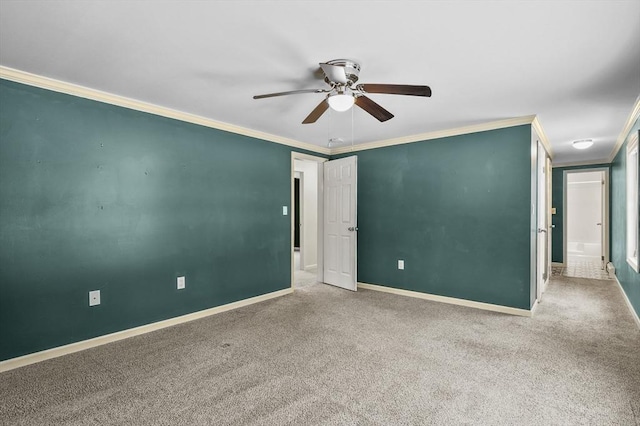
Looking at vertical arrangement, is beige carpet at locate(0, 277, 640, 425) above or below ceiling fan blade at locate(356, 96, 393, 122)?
below

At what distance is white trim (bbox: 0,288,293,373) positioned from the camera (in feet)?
8.56

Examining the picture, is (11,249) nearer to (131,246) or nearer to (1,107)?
(131,246)

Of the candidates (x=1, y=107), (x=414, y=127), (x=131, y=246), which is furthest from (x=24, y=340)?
(x=414, y=127)

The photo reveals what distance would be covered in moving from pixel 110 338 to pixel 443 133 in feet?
14.2

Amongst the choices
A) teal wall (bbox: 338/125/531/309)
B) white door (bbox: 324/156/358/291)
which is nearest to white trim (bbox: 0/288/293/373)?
white door (bbox: 324/156/358/291)

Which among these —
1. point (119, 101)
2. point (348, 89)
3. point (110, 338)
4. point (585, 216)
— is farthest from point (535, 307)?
point (585, 216)

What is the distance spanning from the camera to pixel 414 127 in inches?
168

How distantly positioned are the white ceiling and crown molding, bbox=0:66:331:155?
0.10 metres

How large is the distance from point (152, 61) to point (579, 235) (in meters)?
11.5

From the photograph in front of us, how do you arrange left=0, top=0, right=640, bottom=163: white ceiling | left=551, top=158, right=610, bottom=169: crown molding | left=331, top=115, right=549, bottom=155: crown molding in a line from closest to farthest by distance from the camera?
left=0, top=0, right=640, bottom=163: white ceiling < left=331, top=115, right=549, bottom=155: crown molding < left=551, top=158, right=610, bottom=169: crown molding

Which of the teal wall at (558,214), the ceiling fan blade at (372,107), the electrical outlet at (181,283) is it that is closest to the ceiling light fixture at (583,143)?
the teal wall at (558,214)

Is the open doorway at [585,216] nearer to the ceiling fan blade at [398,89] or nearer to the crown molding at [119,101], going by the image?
the crown molding at [119,101]

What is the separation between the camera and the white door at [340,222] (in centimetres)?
498

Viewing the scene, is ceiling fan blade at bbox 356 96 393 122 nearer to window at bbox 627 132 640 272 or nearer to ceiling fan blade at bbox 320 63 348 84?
ceiling fan blade at bbox 320 63 348 84
